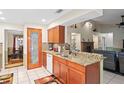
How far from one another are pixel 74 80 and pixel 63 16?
2.15 meters

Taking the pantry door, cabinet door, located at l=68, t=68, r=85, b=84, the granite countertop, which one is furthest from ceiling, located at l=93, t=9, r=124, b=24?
the pantry door

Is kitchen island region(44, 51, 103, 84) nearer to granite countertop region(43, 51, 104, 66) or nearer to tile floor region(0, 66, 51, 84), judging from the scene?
granite countertop region(43, 51, 104, 66)

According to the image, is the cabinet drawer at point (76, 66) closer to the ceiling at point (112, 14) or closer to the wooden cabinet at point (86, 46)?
the ceiling at point (112, 14)

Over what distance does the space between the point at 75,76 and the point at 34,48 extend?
321cm

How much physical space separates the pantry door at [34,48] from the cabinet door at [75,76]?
282cm

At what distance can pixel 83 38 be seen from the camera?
21.3 ft

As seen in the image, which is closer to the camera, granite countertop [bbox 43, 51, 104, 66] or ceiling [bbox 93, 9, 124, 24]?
granite countertop [bbox 43, 51, 104, 66]

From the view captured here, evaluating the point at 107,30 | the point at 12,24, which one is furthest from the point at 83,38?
the point at 12,24

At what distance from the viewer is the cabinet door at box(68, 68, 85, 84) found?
6.88ft

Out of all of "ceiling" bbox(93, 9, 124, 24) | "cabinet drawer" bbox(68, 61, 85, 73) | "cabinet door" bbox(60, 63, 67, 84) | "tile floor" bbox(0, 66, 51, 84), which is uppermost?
"ceiling" bbox(93, 9, 124, 24)

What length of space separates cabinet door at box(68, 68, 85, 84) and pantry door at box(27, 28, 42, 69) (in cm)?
282

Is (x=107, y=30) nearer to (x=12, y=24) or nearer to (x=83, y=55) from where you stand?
(x=83, y=55)

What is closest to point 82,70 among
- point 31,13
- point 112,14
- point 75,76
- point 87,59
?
point 75,76
